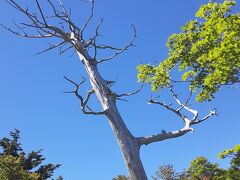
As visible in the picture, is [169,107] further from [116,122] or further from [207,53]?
[207,53]

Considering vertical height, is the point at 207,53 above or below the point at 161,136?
above

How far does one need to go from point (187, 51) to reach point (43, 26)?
9.64 meters

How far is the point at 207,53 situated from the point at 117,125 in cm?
928

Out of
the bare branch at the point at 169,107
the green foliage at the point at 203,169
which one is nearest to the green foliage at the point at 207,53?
the bare branch at the point at 169,107

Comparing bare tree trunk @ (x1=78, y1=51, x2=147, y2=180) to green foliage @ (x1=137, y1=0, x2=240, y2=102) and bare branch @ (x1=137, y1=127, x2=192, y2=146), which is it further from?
green foliage @ (x1=137, y1=0, x2=240, y2=102)

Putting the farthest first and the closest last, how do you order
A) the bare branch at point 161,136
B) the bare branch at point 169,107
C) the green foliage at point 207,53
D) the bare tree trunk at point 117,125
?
the green foliage at point 207,53
the bare branch at point 169,107
the bare branch at point 161,136
the bare tree trunk at point 117,125

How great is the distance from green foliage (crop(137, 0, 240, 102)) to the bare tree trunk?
6908 mm

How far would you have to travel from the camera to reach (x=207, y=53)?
14.8 metres

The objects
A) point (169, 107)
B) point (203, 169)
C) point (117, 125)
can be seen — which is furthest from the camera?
point (203, 169)

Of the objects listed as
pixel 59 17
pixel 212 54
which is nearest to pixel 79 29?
pixel 59 17

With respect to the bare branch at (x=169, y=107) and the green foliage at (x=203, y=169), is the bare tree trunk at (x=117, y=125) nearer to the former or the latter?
the bare branch at (x=169, y=107)

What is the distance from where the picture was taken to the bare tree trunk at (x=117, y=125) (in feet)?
20.4

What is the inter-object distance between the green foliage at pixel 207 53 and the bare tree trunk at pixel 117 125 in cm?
691

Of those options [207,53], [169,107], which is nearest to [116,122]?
[169,107]
